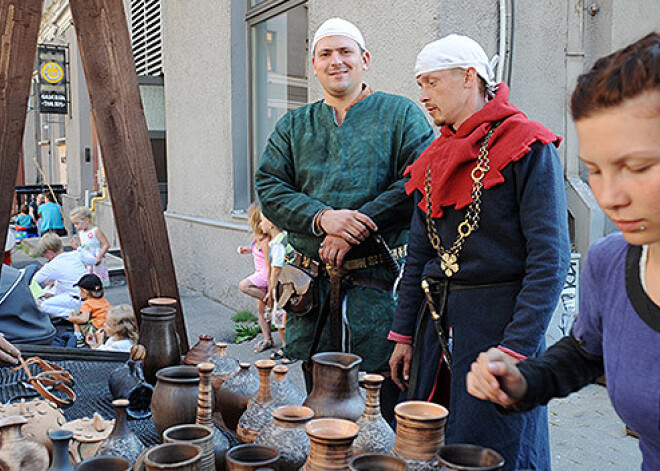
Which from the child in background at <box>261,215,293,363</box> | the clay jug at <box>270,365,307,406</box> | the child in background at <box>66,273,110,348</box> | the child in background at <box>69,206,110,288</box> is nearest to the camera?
the clay jug at <box>270,365,307,406</box>

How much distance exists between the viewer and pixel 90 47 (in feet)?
8.00

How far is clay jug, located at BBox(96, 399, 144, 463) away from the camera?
1597 mm

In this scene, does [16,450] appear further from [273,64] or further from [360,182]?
[273,64]

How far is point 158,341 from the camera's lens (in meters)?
2.40

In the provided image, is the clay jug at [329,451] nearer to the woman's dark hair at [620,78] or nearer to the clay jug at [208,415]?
the clay jug at [208,415]

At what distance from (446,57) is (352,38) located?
58 centimetres

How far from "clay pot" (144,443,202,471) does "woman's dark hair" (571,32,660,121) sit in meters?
0.97

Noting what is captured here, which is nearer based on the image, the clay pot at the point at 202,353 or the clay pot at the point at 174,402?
the clay pot at the point at 174,402

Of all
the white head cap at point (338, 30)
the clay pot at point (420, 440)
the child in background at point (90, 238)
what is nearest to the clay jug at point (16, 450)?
the clay pot at point (420, 440)

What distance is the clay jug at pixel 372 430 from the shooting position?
1451mm

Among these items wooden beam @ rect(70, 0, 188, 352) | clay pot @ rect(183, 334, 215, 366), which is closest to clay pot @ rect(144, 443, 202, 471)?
clay pot @ rect(183, 334, 215, 366)

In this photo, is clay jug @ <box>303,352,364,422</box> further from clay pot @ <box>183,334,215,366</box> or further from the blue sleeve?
clay pot @ <box>183,334,215,366</box>

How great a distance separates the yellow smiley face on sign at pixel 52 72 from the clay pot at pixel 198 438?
15670 millimetres

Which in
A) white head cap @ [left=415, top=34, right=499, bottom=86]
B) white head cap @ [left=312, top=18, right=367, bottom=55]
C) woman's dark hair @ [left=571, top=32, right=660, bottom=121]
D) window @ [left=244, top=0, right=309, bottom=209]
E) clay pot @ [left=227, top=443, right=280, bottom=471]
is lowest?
clay pot @ [left=227, top=443, right=280, bottom=471]
